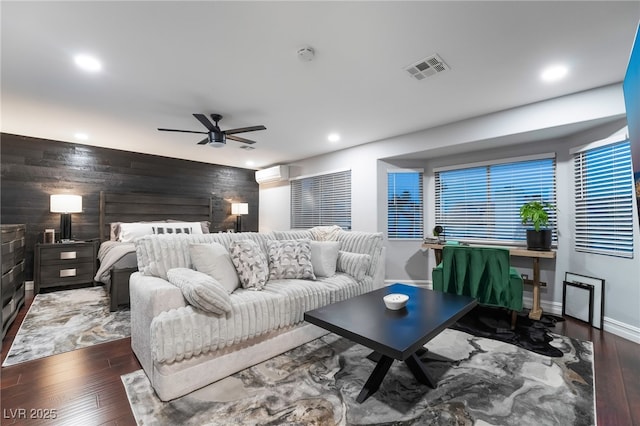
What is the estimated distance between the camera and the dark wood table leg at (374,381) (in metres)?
1.71

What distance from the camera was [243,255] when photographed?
97.2 inches

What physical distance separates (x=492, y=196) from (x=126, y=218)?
6017 mm

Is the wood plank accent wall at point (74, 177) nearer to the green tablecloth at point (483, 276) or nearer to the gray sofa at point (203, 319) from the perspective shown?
the gray sofa at point (203, 319)

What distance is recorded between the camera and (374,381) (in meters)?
1.79

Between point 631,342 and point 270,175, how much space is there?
579 cm

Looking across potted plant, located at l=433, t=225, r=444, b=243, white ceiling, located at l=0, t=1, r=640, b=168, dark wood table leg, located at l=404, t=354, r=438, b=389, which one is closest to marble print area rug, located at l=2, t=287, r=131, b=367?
white ceiling, located at l=0, t=1, r=640, b=168

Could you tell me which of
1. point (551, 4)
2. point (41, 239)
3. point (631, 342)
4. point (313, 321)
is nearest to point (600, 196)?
point (631, 342)

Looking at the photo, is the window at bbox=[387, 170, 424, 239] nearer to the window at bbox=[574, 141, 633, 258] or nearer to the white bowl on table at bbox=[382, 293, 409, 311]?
the window at bbox=[574, 141, 633, 258]

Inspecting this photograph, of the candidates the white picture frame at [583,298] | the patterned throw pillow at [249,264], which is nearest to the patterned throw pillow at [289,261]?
the patterned throw pillow at [249,264]

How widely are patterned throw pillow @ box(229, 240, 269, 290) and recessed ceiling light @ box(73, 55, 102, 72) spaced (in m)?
1.85

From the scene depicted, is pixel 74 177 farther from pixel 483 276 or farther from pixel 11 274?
pixel 483 276

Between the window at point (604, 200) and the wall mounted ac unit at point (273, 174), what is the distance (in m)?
4.70

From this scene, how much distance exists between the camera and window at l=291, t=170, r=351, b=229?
519 centimetres

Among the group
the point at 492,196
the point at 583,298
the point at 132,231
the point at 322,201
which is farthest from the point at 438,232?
the point at 132,231
